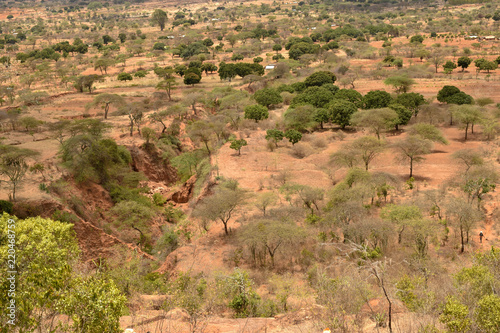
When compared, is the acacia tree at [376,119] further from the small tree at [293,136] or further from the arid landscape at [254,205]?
the small tree at [293,136]

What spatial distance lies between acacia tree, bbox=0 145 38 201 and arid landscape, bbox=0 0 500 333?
0.57 feet

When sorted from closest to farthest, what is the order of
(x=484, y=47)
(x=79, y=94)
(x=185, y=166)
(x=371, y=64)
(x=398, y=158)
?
(x=398, y=158)
(x=185, y=166)
(x=79, y=94)
(x=371, y=64)
(x=484, y=47)

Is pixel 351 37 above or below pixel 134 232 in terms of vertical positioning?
above

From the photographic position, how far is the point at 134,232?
26.3 meters

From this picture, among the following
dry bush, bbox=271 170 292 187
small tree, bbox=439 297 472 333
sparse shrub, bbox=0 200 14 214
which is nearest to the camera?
small tree, bbox=439 297 472 333

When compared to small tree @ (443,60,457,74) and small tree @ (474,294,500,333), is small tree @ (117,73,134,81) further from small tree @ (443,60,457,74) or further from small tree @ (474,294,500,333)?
small tree @ (474,294,500,333)

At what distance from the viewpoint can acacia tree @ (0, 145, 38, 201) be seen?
23998 mm

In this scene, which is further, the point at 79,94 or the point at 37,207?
the point at 79,94

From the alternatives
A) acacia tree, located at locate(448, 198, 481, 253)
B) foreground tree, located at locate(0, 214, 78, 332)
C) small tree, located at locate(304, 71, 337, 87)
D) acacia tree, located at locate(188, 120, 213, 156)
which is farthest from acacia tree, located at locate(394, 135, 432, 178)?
foreground tree, located at locate(0, 214, 78, 332)

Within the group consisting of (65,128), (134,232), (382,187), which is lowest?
(134,232)

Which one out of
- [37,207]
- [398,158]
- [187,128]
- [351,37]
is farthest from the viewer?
[351,37]

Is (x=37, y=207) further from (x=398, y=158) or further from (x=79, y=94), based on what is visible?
(x=79, y=94)

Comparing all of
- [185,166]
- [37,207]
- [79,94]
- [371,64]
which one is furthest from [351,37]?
[37,207]

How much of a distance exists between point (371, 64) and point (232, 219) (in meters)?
63.5
